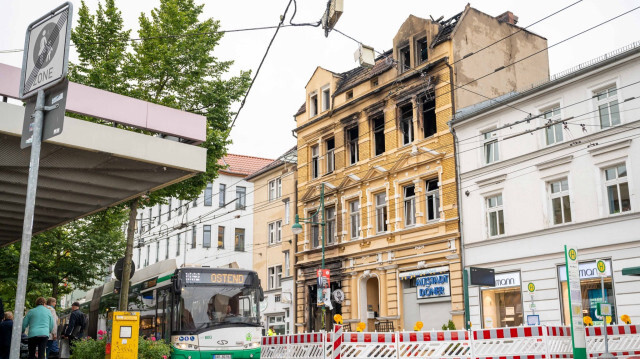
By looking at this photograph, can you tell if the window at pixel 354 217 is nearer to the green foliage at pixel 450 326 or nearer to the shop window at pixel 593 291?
the green foliage at pixel 450 326

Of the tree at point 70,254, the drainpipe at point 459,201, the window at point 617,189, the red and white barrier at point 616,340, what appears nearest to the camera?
the red and white barrier at point 616,340

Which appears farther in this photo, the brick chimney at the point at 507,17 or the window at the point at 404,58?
the brick chimney at the point at 507,17

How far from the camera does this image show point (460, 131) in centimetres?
2786

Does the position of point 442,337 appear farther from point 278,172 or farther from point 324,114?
point 278,172

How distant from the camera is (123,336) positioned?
15102mm

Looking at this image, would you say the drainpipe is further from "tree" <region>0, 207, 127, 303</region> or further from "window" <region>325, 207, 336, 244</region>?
"tree" <region>0, 207, 127, 303</region>

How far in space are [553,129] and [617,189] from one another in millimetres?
3448

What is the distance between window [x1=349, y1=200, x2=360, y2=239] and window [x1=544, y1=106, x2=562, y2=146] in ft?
38.0

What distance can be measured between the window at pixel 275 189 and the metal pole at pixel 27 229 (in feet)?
119

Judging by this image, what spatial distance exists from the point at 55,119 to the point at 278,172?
36.8m

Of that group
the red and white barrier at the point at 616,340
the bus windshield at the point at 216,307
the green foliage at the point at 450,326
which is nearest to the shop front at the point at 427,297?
the green foliage at the point at 450,326

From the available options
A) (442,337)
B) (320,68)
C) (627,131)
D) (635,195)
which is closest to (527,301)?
(635,195)

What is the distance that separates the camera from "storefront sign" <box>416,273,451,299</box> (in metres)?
27.4

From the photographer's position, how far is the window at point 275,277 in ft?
137
